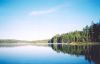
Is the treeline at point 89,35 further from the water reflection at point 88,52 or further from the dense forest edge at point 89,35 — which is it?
the water reflection at point 88,52

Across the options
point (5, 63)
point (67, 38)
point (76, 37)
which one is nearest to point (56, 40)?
point (67, 38)

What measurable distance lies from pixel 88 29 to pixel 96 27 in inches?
287

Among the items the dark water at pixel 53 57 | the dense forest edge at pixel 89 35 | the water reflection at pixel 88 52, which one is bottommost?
the dark water at pixel 53 57

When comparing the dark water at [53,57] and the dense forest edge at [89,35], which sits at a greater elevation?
the dense forest edge at [89,35]

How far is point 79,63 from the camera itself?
20875 mm

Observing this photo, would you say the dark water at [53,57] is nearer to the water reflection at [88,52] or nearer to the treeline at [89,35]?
the water reflection at [88,52]

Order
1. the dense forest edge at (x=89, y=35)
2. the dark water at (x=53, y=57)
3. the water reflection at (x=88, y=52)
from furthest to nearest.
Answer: the dense forest edge at (x=89, y=35)
the water reflection at (x=88, y=52)
the dark water at (x=53, y=57)

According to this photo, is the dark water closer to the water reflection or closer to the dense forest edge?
the water reflection

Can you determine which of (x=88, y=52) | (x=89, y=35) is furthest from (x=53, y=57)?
(x=89, y=35)

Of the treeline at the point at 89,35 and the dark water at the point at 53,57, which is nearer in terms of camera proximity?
the dark water at the point at 53,57

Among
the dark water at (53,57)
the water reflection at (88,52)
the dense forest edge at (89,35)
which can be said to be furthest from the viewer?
the dense forest edge at (89,35)

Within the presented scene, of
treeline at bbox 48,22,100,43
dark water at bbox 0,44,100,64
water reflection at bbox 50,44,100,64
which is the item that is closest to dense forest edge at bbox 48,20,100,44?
→ treeline at bbox 48,22,100,43

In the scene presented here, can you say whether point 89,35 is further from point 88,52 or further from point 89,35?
point 88,52

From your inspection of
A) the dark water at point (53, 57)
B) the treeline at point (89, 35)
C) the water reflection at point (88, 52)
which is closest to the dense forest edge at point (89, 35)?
the treeline at point (89, 35)
